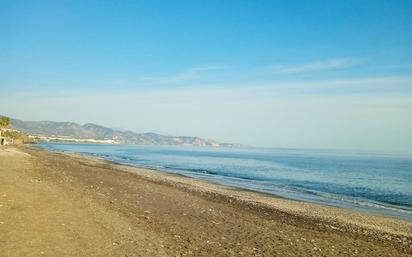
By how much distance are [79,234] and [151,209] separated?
748cm

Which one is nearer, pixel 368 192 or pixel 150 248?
pixel 150 248

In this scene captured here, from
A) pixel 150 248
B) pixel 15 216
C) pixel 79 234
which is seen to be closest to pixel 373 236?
pixel 150 248

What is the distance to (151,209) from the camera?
67.5ft

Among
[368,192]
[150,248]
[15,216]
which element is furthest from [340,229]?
[368,192]

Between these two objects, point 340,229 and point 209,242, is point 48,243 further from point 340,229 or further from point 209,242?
point 340,229

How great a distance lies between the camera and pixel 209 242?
14.1m

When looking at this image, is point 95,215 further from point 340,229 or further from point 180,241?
point 340,229

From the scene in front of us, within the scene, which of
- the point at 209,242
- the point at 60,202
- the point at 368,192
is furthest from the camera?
the point at 368,192

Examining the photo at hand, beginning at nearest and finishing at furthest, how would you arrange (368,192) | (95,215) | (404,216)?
(95,215) → (404,216) → (368,192)

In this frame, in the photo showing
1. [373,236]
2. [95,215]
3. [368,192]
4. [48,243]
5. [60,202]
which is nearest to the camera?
[48,243]

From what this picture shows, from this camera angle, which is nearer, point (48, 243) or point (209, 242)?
point (48, 243)

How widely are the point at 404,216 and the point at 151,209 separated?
69.5ft

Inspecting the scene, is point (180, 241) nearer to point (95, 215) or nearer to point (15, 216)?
point (95, 215)

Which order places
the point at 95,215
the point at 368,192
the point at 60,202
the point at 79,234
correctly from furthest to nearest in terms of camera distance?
1. the point at 368,192
2. the point at 60,202
3. the point at 95,215
4. the point at 79,234
